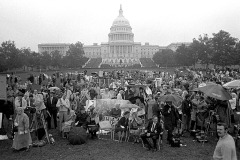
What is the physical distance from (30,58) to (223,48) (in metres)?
57.0

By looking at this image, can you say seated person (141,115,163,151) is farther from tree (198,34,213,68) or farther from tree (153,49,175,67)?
tree (153,49,175,67)

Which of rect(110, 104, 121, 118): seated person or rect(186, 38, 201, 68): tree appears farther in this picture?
rect(186, 38, 201, 68): tree

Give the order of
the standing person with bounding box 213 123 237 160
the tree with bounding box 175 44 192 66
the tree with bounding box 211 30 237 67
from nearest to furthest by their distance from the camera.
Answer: the standing person with bounding box 213 123 237 160, the tree with bounding box 211 30 237 67, the tree with bounding box 175 44 192 66

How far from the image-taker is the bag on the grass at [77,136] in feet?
32.0

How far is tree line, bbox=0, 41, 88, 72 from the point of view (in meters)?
62.5

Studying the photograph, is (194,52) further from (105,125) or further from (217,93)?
(217,93)

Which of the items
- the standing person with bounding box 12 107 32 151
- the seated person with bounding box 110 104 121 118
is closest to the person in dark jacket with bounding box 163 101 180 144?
the seated person with bounding box 110 104 121 118

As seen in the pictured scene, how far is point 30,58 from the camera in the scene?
79812 mm

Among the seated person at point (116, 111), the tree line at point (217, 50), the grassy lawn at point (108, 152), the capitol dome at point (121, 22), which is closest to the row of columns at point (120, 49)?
the capitol dome at point (121, 22)

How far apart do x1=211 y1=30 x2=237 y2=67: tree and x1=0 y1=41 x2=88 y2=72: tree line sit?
47432 millimetres

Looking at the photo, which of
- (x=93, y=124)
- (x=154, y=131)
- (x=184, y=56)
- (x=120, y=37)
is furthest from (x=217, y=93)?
(x=120, y=37)

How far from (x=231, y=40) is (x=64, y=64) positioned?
196 ft

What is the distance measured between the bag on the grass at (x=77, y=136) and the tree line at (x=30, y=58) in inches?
1919

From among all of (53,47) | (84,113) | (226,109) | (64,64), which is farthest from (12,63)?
(53,47)
